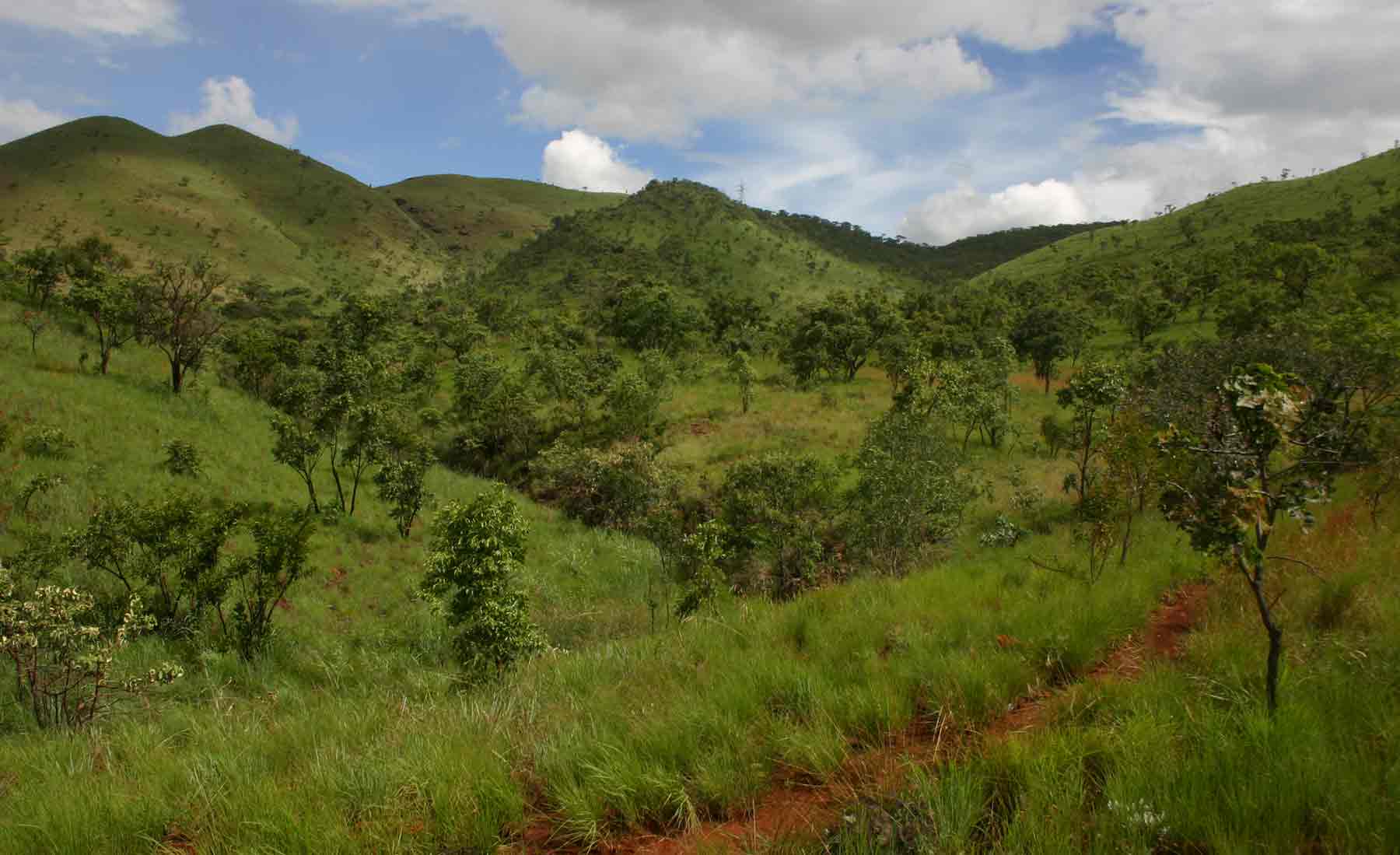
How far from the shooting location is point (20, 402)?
22.1 metres

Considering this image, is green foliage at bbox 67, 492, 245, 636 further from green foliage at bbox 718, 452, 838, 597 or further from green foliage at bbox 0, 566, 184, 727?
green foliage at bbox 718, 452, 838, 597

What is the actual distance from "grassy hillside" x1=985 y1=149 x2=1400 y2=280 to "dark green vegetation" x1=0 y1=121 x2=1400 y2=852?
57.2 meters

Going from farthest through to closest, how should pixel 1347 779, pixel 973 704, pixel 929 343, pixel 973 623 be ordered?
pixel 929 343
pixel 973 623
pixel 973 704
pixel 1347 779

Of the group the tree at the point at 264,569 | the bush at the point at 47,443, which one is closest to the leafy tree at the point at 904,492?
the tree at the point at 264,569

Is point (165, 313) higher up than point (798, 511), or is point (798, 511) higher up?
point (165, 313)

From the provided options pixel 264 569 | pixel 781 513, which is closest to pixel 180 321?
pixel 264 569

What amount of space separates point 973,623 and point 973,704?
118 centimetres

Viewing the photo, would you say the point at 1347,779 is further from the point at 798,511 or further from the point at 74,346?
the point at 74,346

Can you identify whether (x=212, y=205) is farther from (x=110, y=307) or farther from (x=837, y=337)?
(x=837, y=337)

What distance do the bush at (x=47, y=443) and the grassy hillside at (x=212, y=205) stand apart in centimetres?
9683

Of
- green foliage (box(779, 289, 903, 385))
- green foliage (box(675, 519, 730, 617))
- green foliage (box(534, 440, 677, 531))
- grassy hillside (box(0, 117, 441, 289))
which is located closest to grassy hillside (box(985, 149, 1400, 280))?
green foliage (box(779, 289, 903, 385))

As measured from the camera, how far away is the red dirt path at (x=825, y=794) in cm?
261

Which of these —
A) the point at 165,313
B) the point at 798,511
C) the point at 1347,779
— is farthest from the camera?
the point at 165,313

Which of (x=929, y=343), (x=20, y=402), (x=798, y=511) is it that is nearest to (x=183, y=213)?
(x=20, y=402)
